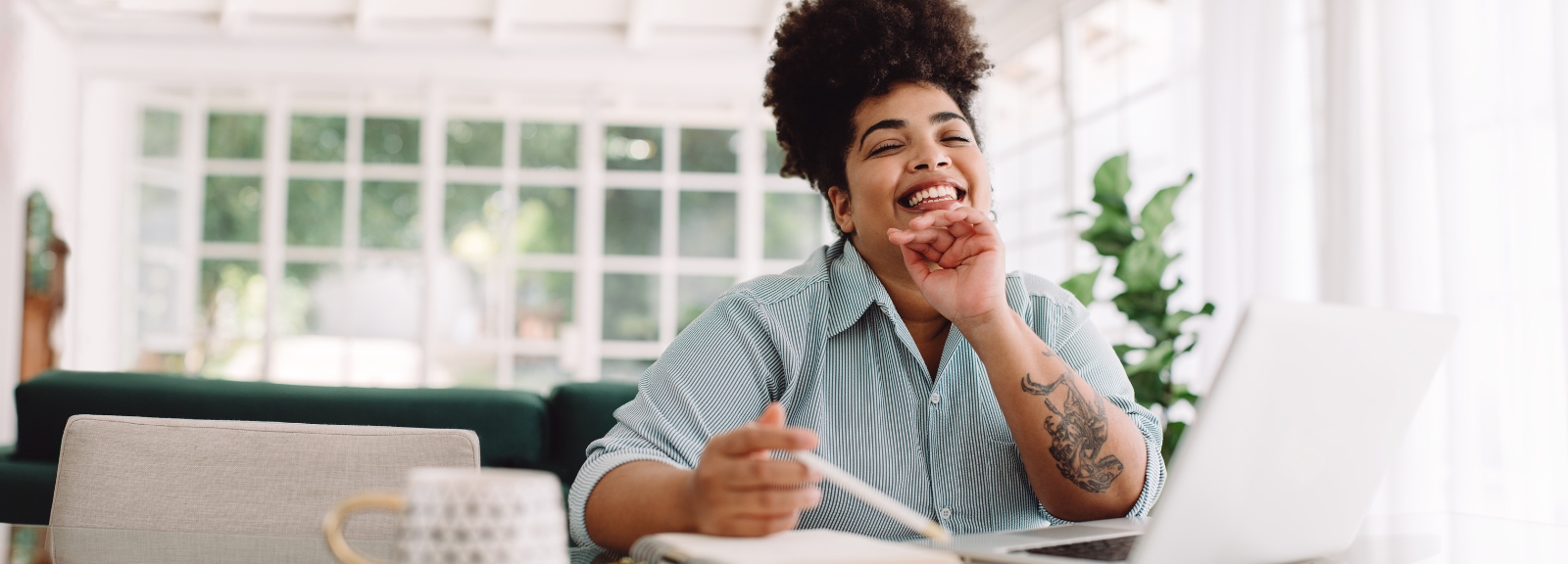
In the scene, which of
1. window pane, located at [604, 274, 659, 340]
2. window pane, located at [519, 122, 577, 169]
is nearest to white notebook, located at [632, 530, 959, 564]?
window pane, located at [604, 274, 659, 340]

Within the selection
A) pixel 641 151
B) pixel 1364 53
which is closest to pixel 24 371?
pixel 641 151

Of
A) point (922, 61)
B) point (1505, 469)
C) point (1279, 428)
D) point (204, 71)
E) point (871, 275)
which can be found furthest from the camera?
point (204, 71)

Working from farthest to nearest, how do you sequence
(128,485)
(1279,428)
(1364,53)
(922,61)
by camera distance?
(1364,53) < (922,61) < (128,485) < (1279,428)

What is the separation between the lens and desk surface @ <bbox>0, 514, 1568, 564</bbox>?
853mm

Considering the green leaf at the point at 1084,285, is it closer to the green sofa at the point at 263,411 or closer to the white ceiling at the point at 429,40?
the green sofa at the point at 263,411

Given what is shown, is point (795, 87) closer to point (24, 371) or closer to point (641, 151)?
point (641, 151)

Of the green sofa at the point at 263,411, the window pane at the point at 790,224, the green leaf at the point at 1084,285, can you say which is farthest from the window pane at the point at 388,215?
the green leaf at the point at 1084,285

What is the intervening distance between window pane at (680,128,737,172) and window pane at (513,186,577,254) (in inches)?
26.9

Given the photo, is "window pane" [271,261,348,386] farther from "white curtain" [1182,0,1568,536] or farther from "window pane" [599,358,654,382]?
"white curtain" [1182,0,1568,536]

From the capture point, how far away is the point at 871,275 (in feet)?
4.11

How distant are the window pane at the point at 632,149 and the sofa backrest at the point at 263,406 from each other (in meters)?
3.87

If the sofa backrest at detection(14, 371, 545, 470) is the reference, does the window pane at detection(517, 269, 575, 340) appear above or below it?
above

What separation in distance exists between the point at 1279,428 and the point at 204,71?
20.4ft

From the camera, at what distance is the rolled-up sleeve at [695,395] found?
3.20 ft
